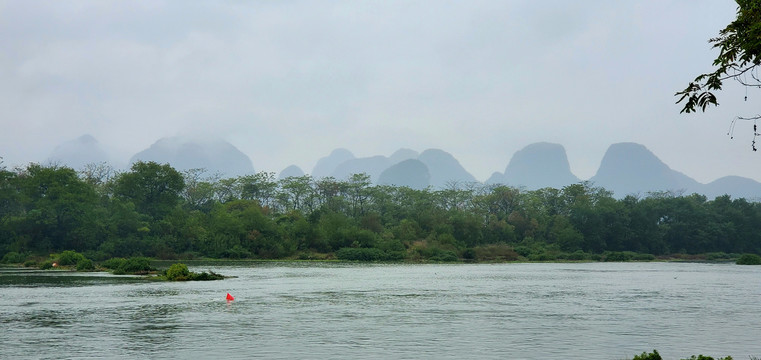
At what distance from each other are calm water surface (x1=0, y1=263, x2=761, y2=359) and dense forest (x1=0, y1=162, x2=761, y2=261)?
181 ft

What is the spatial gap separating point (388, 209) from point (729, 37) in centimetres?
13032

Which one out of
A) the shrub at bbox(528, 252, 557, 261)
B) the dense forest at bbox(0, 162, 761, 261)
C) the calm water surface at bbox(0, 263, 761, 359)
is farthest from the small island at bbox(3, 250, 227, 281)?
the shrub at bbox(528, 252, 557, 261)

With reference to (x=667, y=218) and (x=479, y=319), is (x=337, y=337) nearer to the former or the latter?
(x=479, y=319)

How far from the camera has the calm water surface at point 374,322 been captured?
2209 cm

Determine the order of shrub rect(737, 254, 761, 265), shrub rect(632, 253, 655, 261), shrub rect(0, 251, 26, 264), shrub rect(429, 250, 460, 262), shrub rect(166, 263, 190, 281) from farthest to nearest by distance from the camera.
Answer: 1. shrub rect(632, 253, 655, 261)
2. shrub rect(429, 250, 460, 262)
3. shrub rect(737, 254, 761, 265)
4. shrub rect(0, 251, 26, 264)
5. shrub rect(166, 263, 190, 281)

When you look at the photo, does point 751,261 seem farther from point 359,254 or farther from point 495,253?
point 359,254

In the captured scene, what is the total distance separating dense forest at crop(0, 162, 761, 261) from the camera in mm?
100125

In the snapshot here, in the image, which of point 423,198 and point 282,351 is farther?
point 423,198

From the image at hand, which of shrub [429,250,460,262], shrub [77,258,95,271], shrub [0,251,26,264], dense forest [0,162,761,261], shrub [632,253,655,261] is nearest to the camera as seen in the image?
shrub [77,258,95,271]

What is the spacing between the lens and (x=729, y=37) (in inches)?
533

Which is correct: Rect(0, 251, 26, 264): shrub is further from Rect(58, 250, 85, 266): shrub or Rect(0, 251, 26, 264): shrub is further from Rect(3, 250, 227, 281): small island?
Rect(58, 250, 85, 266): shrub

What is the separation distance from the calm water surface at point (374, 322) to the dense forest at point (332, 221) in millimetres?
55319

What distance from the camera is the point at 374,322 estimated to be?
1160 inches

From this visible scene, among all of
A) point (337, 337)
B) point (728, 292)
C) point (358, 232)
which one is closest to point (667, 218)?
point (358, 232)
